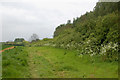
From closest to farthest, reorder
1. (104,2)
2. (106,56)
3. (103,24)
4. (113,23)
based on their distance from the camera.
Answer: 1. (106,56)
2. (113,23)
3. (103,24)
4. (104,2)

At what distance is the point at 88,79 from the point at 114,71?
1.69m

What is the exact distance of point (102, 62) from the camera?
8.30 m

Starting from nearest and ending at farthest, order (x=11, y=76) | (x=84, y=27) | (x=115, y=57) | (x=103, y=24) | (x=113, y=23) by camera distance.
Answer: (x=11, y=76), (x=115, y=57), (x=113, y=23), (x=103, y=24), (x=84, y=27)

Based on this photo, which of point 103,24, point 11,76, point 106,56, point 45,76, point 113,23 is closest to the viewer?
point 11,76

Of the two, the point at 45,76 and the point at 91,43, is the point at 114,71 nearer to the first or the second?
the point at 45,76

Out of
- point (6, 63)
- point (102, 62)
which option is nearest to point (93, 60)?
point (102, 62)

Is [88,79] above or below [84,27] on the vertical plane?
below

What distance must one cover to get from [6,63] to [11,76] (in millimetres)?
1534

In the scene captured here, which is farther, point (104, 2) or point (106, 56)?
point (104, 2)

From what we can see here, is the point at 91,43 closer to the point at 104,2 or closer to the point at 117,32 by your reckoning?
the point at 117,32

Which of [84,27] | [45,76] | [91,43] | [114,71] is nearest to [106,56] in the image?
[114,71]

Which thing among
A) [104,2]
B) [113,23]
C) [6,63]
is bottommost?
[6,63]

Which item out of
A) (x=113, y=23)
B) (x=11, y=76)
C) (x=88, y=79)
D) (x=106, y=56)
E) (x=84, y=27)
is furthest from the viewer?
(x=84, y=27)

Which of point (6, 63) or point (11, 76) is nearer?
point (11, 76)
